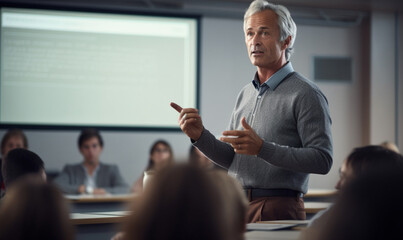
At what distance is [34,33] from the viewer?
557 centimetres

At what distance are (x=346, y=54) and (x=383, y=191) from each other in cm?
621

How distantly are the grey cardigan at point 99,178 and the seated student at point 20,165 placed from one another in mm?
2425

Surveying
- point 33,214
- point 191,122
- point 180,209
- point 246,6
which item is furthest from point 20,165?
point 246,6

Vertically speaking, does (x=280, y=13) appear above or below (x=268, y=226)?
above

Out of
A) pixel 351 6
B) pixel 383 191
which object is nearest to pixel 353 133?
pixel 351 6

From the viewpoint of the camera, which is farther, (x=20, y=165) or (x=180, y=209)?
(x=20, y=165)

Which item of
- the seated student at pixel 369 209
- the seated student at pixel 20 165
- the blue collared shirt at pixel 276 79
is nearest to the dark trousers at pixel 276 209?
the blue collared shirt at pixel 276 79

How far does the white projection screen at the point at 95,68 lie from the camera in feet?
18.3

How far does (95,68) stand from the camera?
18.9 feet

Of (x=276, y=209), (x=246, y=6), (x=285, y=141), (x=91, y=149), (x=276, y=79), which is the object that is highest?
(x=246, y=6)

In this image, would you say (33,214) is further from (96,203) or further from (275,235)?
(96,203)

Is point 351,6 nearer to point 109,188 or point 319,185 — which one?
point 319,185

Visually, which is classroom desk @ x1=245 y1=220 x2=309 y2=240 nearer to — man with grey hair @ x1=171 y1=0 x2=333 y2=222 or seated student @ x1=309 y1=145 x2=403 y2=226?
seated student @ x1=309 y1=145 x2=403 y2=226

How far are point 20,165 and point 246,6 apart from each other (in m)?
4.43
